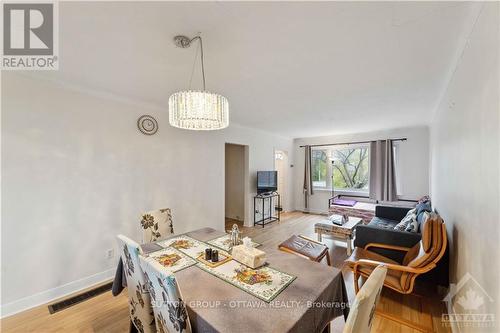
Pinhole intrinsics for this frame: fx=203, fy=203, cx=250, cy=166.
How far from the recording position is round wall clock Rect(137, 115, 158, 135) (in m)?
2.86

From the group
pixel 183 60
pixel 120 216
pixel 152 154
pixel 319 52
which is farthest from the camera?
pixel 152 154

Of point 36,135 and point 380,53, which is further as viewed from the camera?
point 36,135

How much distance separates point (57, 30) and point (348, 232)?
406 centimetres

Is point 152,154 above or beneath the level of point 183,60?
beneath

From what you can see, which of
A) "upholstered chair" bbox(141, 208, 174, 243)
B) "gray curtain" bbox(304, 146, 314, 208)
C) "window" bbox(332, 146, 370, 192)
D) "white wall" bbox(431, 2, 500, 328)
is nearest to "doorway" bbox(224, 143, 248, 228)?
"gray curtain" bbox(304, 146, 314, 208)

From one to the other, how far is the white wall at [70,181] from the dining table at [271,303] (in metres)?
1.76

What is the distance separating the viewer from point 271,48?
1609 mm

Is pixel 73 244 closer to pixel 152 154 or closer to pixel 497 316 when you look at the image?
pixel 152 154

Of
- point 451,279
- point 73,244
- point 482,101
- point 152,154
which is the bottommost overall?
point 451,279

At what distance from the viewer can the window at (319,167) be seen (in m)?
6.12

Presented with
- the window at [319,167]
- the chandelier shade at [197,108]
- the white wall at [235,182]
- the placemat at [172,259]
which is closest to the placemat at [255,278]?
the placemat at [172,259]

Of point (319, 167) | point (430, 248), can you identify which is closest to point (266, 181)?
point (319, 167)

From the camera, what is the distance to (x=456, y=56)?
67.4 inches

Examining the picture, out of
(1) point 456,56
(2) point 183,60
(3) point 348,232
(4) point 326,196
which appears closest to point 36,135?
(2) point 183,60
